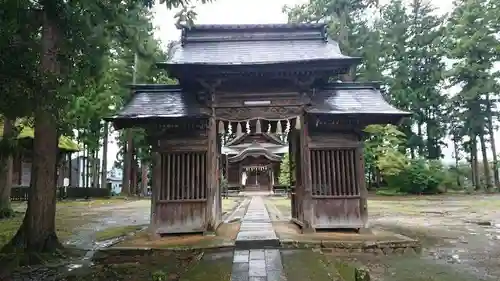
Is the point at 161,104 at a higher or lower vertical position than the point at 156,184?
higher

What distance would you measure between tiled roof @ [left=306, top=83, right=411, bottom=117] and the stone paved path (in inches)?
136

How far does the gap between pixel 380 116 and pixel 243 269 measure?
5487mm

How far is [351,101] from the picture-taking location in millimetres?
10227

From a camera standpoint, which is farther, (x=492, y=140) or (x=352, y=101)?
(x=492, y=140)

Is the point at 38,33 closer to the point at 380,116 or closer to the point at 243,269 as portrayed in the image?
the point at 243,269

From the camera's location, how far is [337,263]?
6887 mm

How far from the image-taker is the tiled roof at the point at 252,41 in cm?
1116

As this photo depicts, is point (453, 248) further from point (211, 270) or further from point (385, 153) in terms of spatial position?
point (385, 153)

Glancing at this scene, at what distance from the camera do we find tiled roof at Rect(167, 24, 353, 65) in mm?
11164

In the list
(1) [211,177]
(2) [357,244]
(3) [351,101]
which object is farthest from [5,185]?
(2) [357,244]

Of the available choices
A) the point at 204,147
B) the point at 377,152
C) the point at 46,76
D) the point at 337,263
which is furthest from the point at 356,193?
the point at 377,152

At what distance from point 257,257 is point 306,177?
315cm

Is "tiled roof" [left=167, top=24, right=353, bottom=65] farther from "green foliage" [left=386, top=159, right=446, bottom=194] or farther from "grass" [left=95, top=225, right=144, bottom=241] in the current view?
"green foliage" [left=386, top=159, right=446, bottom=194]

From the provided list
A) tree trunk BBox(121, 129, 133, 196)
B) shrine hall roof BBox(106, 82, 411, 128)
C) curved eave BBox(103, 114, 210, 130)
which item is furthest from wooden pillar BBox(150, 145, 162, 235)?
tree trunk BBox(121, 129, 133, 196)
